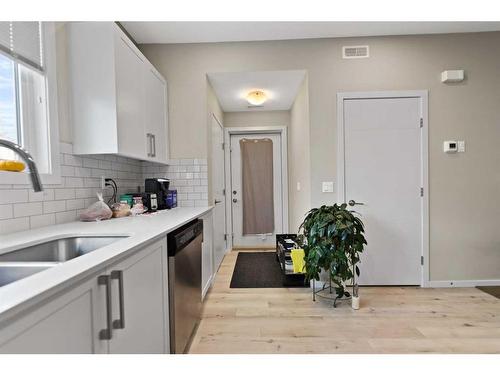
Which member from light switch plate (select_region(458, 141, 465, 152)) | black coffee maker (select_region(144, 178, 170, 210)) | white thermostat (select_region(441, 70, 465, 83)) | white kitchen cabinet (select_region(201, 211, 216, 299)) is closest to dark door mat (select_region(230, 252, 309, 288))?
white kitchen cabinet (select_region(201, 211, 216, 299))

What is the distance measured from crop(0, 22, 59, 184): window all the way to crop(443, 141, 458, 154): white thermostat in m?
3.32

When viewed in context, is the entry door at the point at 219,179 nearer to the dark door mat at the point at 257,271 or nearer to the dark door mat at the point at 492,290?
the dark door mat at the point at 257,271

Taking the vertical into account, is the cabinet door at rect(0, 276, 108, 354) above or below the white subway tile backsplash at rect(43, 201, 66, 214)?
below

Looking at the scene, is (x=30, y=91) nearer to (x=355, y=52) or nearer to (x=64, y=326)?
(x=64, y=326)

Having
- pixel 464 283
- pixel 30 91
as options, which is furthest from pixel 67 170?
pixel 464 283

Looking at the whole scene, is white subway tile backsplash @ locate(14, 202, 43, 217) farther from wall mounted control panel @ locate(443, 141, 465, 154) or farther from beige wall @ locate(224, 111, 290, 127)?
wall mounted control panel @ locate(443, 141, 465, 154)

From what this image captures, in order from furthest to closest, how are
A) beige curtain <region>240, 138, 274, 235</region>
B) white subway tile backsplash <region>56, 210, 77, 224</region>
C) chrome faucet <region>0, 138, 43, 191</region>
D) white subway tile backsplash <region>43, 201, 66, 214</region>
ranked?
beige curtain <region>240, 138, 274, 235</region>
white subway tile backsplash <region>56, 210, 77, 224</region>
white subway tile backsplash <region>43, 201, 66, 214</region>
chrome faucet <region>0, 138, 43, 191</region>

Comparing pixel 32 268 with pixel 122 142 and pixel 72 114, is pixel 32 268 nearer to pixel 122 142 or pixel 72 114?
pixel 122 142

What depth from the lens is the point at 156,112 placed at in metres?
2.60

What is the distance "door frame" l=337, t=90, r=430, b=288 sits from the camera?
8.96 feet

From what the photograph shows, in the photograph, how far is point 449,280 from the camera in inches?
109

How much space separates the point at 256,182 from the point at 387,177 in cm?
223

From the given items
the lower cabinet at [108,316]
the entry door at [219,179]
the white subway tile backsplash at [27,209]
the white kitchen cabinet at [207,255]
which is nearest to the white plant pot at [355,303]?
the white kitchen cabinet at [207,255]
